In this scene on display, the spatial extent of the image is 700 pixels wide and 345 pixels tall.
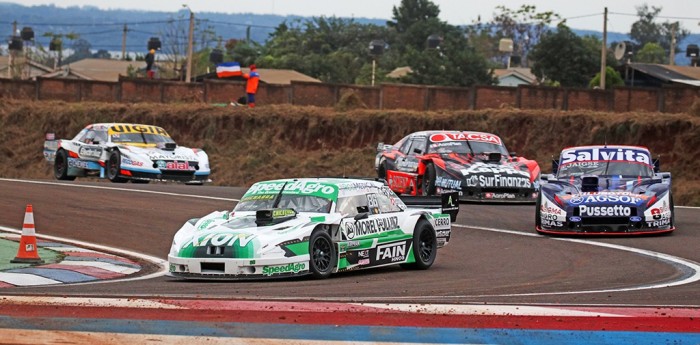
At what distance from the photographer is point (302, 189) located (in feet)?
46.1

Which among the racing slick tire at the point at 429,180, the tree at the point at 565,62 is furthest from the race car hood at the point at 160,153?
the tree at the point at 565,62

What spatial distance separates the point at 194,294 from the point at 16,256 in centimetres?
455

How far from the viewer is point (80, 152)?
3008 cm

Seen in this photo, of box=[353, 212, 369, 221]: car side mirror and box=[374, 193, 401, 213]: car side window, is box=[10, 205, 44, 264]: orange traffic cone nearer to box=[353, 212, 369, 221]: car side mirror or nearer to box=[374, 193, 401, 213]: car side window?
box=[353, 212, 369, 221]: car side mirror

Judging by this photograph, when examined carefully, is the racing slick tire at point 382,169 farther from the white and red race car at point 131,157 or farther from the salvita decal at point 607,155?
the salvita decal at point 607,155

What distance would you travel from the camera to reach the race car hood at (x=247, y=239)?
12633 millimetres

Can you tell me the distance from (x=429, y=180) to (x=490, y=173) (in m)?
1.16

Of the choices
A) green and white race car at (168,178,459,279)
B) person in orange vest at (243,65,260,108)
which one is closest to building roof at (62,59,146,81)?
person in orange vest at (243,65,260,108)

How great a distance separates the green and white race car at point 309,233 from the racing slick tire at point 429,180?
794cm

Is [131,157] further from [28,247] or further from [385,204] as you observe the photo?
[385,204]

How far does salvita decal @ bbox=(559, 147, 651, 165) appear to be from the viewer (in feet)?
64.6

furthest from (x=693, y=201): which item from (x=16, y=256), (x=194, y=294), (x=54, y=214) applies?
(x=194, y=294)

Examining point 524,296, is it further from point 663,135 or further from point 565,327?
point 663,135

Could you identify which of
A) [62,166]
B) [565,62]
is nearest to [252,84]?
[62,166]
